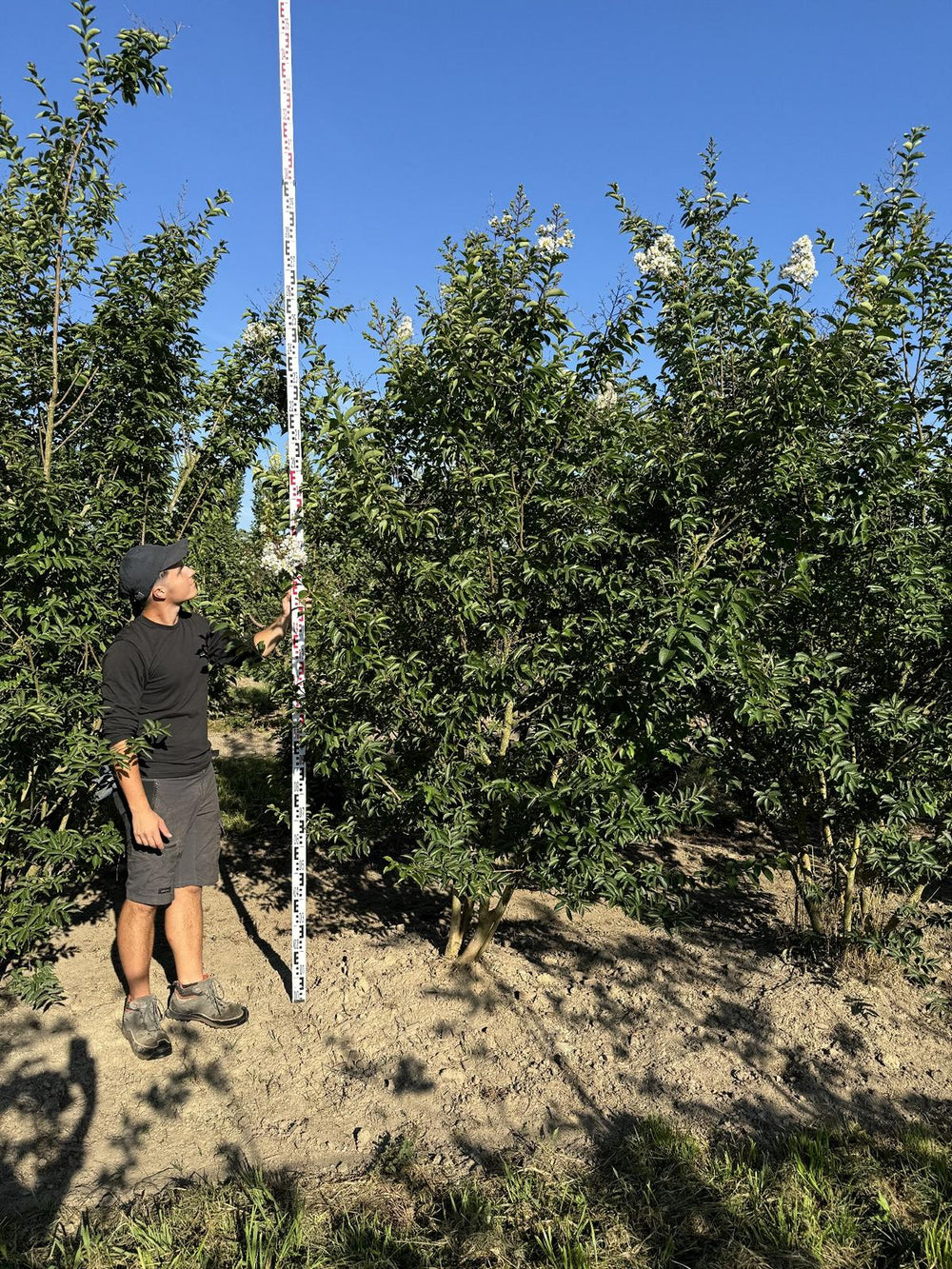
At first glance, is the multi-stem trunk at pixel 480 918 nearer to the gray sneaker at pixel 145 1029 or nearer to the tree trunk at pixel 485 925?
the tree trunk at pixel 485 925

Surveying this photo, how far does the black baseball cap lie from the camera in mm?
3234

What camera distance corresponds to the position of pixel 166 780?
340cm

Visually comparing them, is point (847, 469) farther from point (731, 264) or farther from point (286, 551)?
point (286, 551)

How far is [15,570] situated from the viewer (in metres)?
3.15

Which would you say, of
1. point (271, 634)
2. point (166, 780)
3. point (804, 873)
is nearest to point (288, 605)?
point (271, 634)

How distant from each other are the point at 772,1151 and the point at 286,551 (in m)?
2.77

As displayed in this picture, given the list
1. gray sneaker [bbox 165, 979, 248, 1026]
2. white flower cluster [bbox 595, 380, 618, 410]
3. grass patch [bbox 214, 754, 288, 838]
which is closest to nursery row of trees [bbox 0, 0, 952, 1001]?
white flower cluster [bbox 595, 380, 618, 410]

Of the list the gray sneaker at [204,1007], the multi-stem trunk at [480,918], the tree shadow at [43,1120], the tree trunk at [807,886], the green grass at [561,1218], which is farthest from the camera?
the tree trunk at [807,886]

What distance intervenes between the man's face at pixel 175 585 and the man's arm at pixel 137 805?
2.05 feet

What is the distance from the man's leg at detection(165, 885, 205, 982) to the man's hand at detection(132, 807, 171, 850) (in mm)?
352

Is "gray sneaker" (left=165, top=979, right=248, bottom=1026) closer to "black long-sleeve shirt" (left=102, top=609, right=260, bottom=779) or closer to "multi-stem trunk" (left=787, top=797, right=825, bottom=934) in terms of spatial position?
"black long-sleeve shirt" (left=102, top=609, right=260, bottom=779)

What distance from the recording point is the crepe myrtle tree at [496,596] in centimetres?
303

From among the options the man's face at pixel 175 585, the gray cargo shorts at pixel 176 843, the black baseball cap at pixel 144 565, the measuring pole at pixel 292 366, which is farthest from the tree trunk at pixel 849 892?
the black baseball cap at pixel 144 565

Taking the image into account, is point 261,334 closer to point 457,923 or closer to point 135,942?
point 135,942
